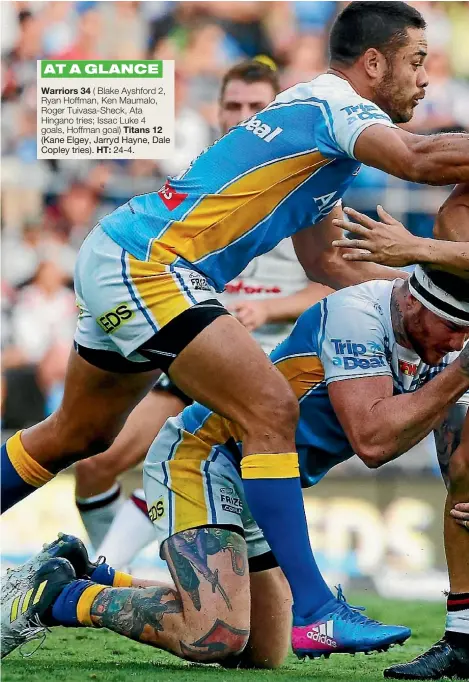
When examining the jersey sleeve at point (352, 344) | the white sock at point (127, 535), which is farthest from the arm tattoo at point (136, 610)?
the white sock at point (127, 535)

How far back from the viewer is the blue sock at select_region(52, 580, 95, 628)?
3.68 meters

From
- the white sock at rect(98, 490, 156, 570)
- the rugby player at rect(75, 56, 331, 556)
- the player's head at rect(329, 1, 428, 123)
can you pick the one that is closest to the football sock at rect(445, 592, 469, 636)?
the player's head at rect(329, 1, 428, 123)

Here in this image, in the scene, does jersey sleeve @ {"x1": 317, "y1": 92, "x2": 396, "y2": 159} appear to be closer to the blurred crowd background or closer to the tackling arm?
the tackling arm

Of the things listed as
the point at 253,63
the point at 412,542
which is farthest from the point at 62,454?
the point at 412,542

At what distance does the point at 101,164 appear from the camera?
8.71 m

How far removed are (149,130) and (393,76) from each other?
2.97 ft

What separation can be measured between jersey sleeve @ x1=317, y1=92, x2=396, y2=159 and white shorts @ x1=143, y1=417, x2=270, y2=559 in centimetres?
102

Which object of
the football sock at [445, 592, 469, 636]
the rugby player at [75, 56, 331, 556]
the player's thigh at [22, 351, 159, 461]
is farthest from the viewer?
the rugby player at [75, 56, 331, 556]

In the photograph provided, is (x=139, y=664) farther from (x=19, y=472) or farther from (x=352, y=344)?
(x=352, y=344)

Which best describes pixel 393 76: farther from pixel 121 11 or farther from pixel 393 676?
pixel 121 11

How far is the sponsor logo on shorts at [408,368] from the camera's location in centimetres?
354

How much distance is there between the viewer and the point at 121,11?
897cm

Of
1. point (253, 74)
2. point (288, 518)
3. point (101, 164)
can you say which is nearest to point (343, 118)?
point (288, 518)

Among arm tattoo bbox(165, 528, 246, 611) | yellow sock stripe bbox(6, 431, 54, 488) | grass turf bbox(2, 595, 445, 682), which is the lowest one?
grass turf bbox(2, 595, 445, 682)
